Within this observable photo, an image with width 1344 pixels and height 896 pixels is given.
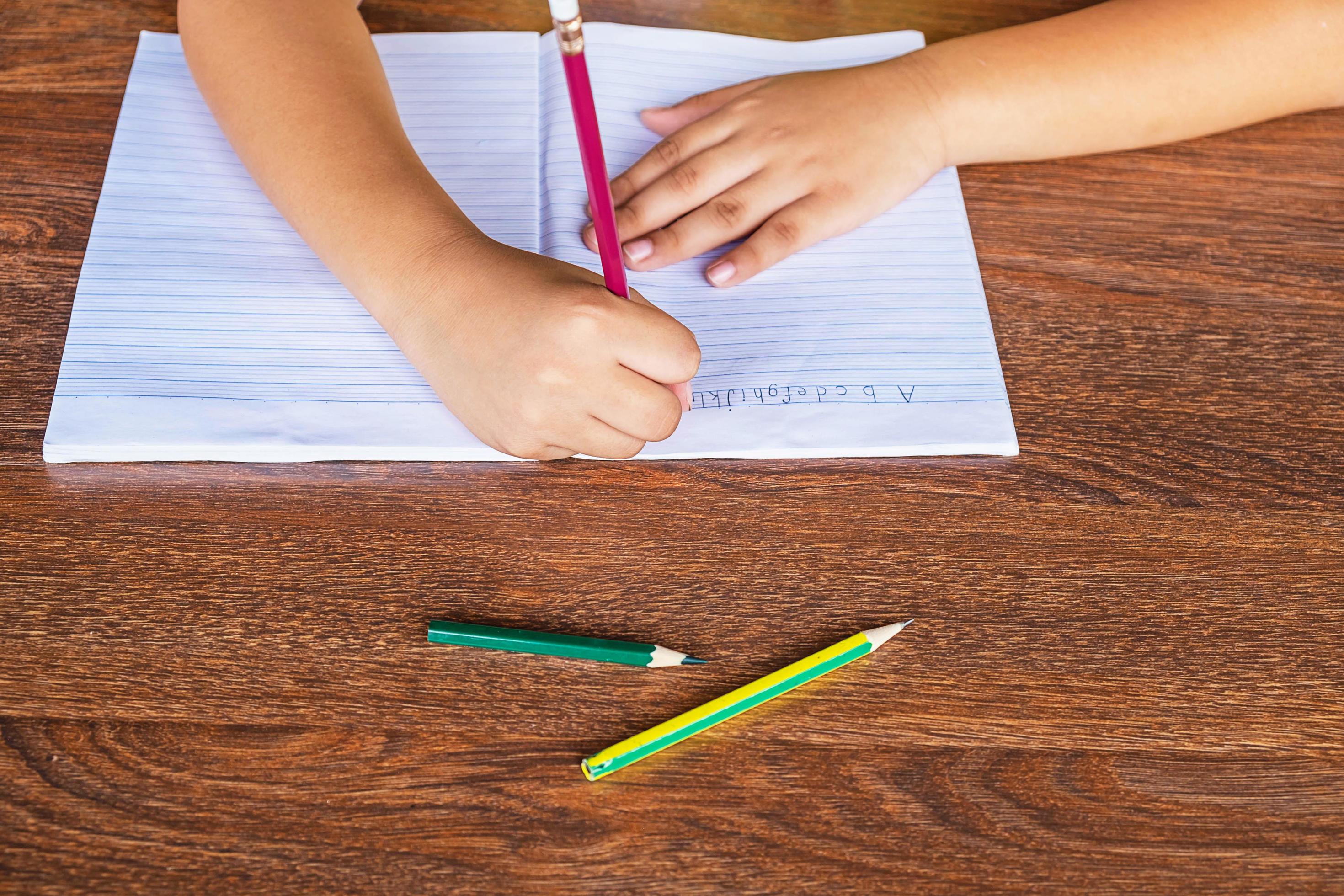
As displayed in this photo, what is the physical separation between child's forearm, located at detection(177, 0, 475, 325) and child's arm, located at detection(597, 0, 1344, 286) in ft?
0.41

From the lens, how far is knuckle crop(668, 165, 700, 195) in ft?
1.89

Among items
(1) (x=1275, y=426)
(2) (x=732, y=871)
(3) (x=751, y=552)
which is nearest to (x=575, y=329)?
(3) (x=751, y=552)

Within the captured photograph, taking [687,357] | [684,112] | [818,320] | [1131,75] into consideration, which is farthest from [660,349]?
[1131,75]

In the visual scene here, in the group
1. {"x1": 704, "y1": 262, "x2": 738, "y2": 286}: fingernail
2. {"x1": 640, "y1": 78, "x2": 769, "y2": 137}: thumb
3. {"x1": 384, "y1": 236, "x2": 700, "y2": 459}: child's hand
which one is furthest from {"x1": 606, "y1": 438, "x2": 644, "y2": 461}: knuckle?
{"x1": 640, "y1": 78, "x2": 769, "y2": 137}: thumb

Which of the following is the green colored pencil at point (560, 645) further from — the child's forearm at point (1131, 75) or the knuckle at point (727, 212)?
the child's forearm at point (1131, 75)

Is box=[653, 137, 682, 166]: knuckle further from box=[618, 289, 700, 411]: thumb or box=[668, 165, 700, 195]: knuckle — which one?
box=[618, 289, 700, 411]: thumb

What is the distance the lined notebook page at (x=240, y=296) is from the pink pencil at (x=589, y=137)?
112 mm

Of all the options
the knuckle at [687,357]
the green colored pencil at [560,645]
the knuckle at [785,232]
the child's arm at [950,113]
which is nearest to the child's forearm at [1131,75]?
the child's arm at [950,113]

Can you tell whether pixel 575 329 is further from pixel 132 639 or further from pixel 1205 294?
pixel 1205 294

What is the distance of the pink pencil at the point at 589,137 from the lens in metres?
0.33

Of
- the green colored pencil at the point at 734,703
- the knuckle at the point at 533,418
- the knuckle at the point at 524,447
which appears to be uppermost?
the knuckle at the point at 533,418

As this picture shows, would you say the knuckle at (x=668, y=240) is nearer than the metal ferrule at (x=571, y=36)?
A: No

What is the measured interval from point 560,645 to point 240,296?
0.90 feet

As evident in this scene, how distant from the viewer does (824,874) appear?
13.9 inches
